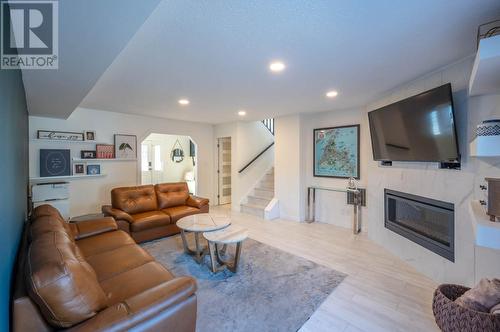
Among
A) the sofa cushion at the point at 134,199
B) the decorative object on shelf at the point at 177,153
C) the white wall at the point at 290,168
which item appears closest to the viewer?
the sofa cushion at the point at 134,199

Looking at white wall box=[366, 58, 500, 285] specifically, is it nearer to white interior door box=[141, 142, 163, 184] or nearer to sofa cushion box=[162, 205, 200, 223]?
sofa cushion box=[162, 205, 200, 223]

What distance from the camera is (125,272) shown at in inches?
71.6

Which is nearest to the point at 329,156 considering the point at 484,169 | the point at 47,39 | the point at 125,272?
the point at 484,169

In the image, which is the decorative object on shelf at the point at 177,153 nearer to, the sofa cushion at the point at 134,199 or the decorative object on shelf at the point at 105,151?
the decorative object on shelf at the point at 105,151

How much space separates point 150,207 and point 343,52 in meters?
3.70

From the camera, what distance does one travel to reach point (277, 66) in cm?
217

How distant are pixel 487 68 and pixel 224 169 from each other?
5.63 meters

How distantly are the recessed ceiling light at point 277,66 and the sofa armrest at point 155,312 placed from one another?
198 centimetres

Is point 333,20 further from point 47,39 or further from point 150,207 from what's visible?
point 150,207

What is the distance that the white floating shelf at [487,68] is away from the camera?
49.3 inches

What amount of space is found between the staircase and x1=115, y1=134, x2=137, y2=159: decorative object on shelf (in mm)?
2798

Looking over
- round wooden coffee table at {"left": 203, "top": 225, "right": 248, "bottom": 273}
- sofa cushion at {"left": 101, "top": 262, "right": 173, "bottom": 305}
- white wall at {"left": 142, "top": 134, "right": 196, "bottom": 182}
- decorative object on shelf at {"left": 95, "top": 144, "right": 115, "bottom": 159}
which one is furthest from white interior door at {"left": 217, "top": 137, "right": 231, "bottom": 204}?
sofa cushion at {"left": 101, "top": 262, "right": 173, "bottom": 305}

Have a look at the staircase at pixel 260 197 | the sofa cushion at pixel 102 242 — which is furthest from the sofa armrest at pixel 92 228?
the staircase at pixel 260 197

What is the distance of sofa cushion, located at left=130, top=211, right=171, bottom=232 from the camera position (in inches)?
131
